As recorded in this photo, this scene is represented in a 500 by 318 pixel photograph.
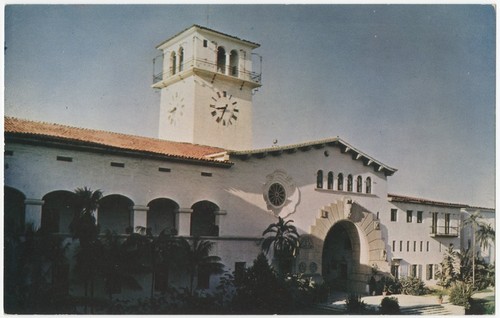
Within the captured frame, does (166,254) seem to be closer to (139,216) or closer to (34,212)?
(139,216)

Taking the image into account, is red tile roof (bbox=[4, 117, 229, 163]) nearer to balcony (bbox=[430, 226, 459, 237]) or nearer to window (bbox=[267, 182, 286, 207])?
window (bbox=[267, 182, 286, 207])

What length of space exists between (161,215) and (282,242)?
5276 millimetres

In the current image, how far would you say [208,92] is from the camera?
29.2 meters

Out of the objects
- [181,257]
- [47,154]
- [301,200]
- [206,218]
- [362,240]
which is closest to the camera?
[47,154]

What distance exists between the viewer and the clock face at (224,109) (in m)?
29.7

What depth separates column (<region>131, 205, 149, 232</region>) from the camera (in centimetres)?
2036

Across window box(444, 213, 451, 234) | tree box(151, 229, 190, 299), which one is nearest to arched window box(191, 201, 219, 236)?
tree box(151, 229, 190, 299)

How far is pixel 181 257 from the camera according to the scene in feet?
66.4

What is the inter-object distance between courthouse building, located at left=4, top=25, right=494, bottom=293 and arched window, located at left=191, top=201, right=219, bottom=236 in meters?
0.04

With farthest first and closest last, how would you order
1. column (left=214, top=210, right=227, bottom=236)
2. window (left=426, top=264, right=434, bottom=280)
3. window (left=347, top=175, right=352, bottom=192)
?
window (left=426, top=264, right=434, bottom=280) → window (left=347, top=175, right=352, bottom=192) → column (left=214, top=210, right=227, bottom=236)

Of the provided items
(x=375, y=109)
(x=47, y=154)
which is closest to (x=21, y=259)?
(x=47, y=154)

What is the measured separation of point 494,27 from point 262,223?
38.2ft

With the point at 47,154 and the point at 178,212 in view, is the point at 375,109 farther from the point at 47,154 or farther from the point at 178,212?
the point at 47,154

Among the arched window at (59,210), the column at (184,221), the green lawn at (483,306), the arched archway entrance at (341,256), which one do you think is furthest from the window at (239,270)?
the green lawn at (483,306)
